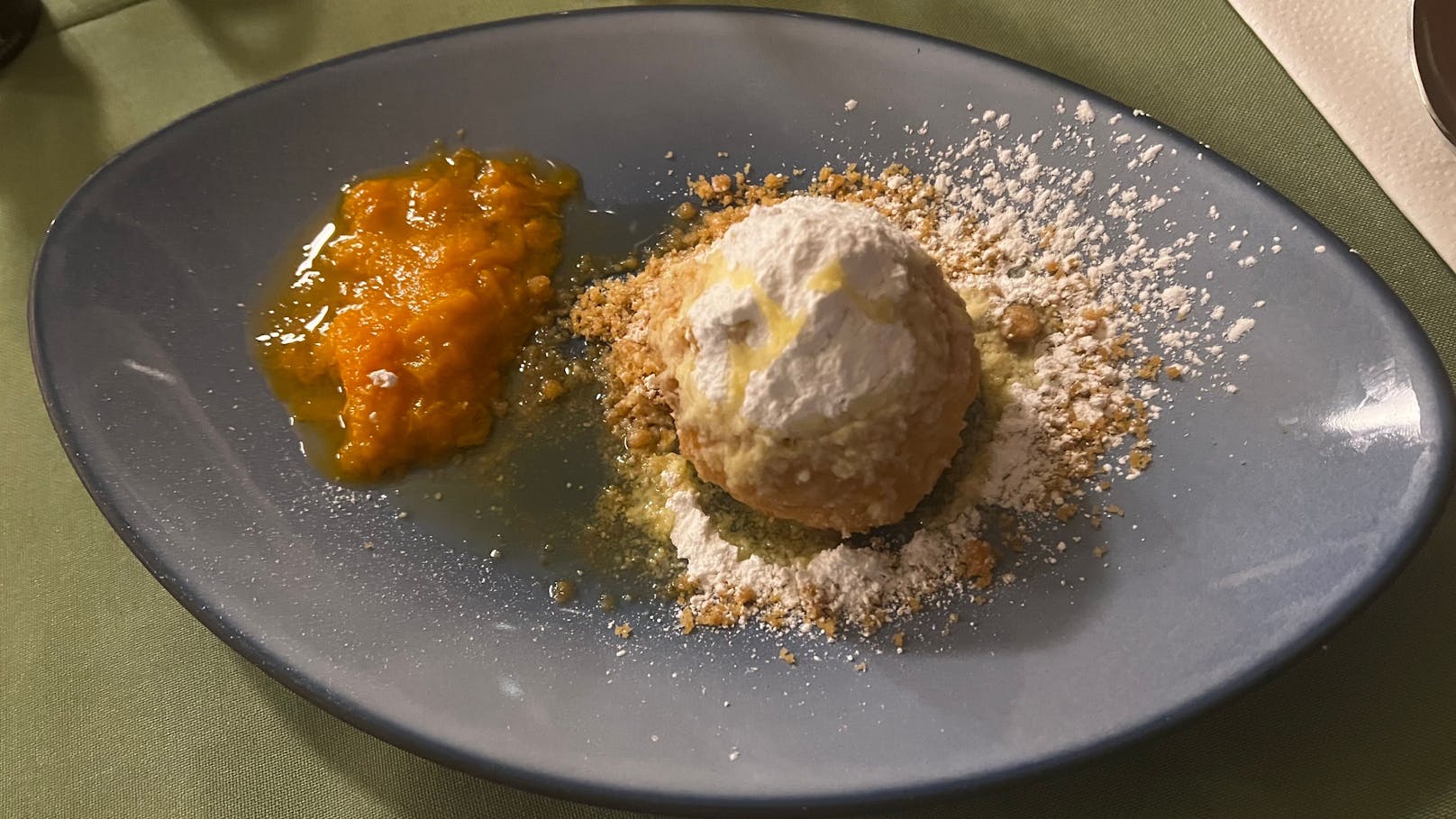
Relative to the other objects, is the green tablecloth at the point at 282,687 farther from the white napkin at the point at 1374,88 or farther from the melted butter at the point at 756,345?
the melted butter at the point at 756,345

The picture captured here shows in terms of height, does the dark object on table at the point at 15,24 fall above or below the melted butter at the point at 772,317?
below

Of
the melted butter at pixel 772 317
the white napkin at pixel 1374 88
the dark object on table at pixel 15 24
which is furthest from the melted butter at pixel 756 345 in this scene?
the dark object on table at pixel 15 24

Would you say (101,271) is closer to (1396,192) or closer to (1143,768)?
(1143,768)

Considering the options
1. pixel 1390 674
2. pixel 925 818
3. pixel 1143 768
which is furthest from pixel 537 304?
pixel 1390 674

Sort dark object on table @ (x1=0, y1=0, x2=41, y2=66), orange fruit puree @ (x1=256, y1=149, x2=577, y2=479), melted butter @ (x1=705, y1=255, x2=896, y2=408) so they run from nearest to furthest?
melted butter @ (x1=705, y1=255, x2=896, y2=408), orange fruit puree @ (x1=256, y1=149, x2=577, y2=479), dark object on table @ (x1=0, y1=0, x2=41, y2=66)

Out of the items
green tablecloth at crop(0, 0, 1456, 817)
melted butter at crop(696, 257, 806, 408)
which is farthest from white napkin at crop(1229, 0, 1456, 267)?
melted butter at crop(696, 257, 806, 408)

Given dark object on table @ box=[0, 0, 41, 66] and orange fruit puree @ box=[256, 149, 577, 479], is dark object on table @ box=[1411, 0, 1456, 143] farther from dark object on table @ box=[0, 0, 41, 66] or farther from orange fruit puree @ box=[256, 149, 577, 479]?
dark object on table @ box=[0, 0, 41, 66]

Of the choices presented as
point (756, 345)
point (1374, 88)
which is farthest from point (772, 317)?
point (1374, 88)
